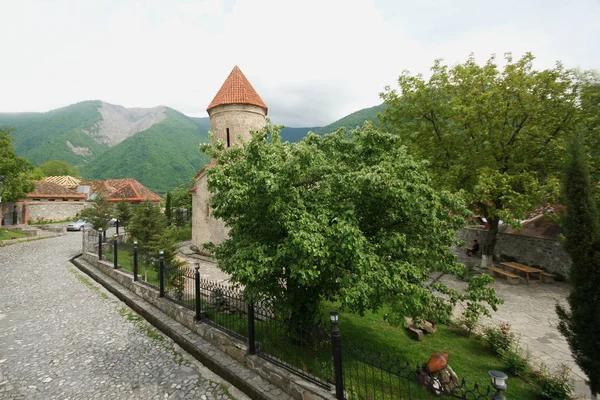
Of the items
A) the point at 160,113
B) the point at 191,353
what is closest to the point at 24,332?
the point at 191,353

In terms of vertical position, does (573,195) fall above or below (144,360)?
above

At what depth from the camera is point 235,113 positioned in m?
17.3

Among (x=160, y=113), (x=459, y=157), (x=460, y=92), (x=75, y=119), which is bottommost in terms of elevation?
(x=459, y=157)

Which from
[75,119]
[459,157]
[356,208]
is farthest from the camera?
[75,119]

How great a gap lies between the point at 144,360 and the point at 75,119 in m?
159

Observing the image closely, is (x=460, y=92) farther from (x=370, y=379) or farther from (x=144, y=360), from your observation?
(x=144, y=360)

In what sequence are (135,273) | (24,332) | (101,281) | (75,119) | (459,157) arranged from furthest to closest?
(75,119)
(459,157)
(101,281)
(135,273)
(24,332)

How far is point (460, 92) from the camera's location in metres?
14.5

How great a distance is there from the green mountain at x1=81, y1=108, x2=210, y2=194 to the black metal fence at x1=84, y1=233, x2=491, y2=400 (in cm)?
6946

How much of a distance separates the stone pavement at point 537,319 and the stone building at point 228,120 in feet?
43.3

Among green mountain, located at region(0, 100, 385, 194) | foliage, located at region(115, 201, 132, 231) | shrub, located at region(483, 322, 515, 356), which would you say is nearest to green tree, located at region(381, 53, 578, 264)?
shrub, located at region(483, 322, 515, 356)

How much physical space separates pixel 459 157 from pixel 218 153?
43.1 feet

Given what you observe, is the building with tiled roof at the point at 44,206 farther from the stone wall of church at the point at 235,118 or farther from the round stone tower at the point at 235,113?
the stone wall of church at the point at 235,118

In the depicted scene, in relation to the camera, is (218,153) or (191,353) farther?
(191,353)
